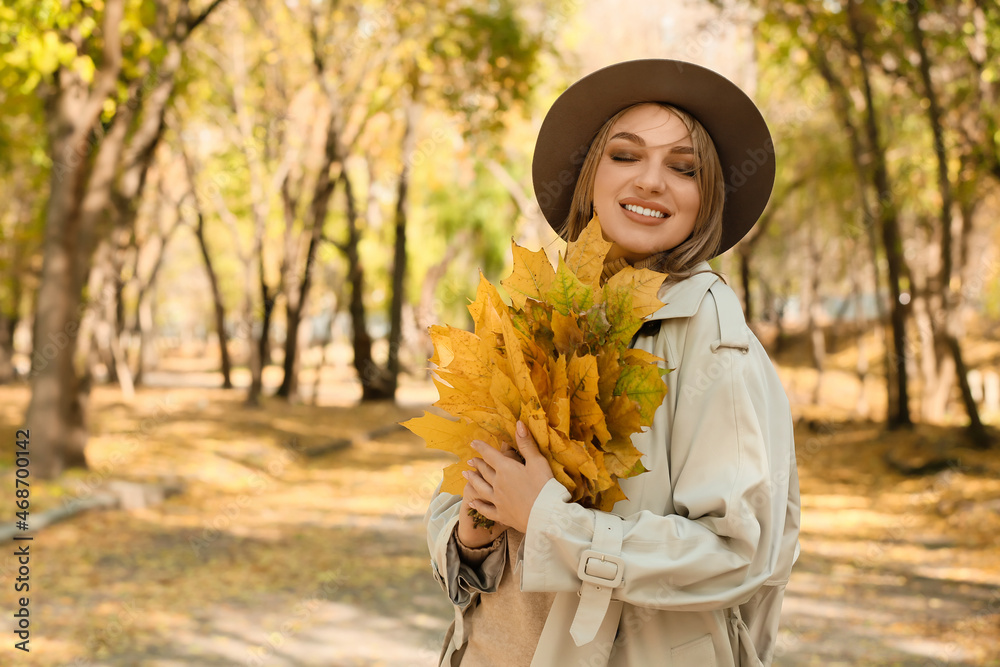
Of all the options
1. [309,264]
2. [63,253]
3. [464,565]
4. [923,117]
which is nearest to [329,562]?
[63,253]

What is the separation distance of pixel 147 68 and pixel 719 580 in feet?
29.8

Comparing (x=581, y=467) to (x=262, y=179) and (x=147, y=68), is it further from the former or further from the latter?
(x=262, y=179)

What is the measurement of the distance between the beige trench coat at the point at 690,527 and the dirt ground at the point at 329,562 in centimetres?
404

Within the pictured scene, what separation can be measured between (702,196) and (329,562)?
6.54 m

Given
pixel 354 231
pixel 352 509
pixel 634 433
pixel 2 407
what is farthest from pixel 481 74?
pixel 634 433

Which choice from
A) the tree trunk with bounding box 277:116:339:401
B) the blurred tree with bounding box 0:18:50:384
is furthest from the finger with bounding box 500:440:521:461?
the tree trunk with bounding box 277:116:339:401

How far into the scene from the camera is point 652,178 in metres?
1.81

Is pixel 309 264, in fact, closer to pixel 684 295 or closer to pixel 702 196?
pixel 702 196

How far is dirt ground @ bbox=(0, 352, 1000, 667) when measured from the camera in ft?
17.9

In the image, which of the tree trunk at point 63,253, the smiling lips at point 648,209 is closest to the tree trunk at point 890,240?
the tree trunk at point 63,253

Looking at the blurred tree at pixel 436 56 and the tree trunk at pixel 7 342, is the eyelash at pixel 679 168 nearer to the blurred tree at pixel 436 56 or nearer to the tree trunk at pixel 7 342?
the blurred tree at pixel 436 56

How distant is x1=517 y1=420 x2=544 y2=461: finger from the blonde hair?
49cm

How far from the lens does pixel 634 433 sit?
1604 millimetres

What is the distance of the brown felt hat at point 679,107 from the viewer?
6.01 feet
